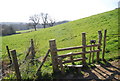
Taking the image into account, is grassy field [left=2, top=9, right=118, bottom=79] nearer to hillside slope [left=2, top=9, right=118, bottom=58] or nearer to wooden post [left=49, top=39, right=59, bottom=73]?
hillside slope [left=2, top=9, right=118, bottom=58]

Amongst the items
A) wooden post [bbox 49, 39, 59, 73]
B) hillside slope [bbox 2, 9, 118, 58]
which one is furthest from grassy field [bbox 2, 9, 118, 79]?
wooden post [bbox 49, 39, 59, 73]

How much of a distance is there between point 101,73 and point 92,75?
52cm

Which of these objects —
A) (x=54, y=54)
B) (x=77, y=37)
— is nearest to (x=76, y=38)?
(x=77, y=37)

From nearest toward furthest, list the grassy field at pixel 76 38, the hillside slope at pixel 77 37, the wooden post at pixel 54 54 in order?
the wooden post at pixel 54 54, the grassy field at pixel 76 38, the hillside slope at pixel 77 37

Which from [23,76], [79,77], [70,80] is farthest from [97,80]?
[23,76]

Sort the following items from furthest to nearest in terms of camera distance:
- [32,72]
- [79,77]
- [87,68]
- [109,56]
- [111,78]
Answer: [109,56] < [87,68] < [32,72] < [79,77] < [111,78]

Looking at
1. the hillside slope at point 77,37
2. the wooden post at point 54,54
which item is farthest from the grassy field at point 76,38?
the wooden post at point 54,54

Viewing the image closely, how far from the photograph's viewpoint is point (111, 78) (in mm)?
4895

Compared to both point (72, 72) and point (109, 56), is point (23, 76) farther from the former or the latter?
point (109, 56)

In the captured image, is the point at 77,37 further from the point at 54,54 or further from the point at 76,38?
the point at 54,54

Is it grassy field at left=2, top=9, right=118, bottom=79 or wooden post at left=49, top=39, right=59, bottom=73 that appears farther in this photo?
grassy field at left=2, top=9, right=118, bottom=79

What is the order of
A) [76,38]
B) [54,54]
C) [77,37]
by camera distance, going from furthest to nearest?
[77,37]
[76,38]
[54,54]

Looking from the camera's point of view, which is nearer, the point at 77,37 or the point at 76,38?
the point at 76,38

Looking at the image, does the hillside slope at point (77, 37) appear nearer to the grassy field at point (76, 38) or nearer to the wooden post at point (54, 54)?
the grassy field at point (76, 38)
